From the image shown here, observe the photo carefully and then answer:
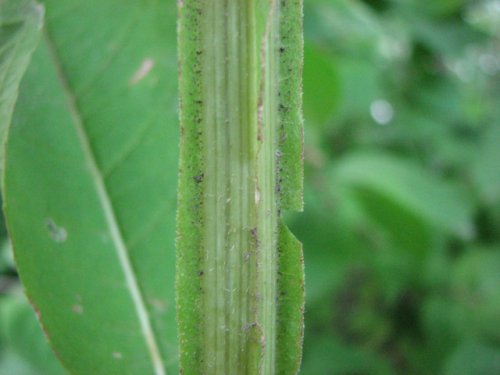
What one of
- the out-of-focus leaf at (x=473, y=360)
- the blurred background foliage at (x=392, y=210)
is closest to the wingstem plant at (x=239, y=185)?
the blurred background foliage at (x=392, y=210)

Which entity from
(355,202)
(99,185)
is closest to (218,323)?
(99,185)

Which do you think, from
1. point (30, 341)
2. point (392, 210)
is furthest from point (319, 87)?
point (30, 341)

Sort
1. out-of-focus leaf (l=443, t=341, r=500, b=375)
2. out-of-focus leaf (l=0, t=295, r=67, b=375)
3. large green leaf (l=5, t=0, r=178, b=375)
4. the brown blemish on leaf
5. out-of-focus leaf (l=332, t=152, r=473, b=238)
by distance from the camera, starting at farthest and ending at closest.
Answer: out-of-focus leaf (l=332, t=152, r=473, b=238)
out-of-focus leaf (l=443, t=341, r=500, b=375)
out-of-focus leaf (l=0, t=295, r=67, b=375)
the brown blemish on leaf
large green leaf (l=5, t=0, r=178, b=375)

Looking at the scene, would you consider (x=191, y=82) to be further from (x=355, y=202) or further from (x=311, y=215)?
(x=355, y=202)

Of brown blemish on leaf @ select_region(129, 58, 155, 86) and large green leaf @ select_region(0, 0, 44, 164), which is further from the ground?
brown blemish on leaf @ select_region(129, 58, 155, 86)

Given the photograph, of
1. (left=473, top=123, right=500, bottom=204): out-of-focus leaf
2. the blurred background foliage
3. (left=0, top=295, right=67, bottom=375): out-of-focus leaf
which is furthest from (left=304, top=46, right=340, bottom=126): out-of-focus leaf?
(left=0, top=295, right=67, bottom=375): out-of-focus leaf

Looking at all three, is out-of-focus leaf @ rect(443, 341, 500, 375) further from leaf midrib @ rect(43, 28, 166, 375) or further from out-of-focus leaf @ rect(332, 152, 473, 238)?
leaf midrib @ rect(43, 28, 166, 375)
